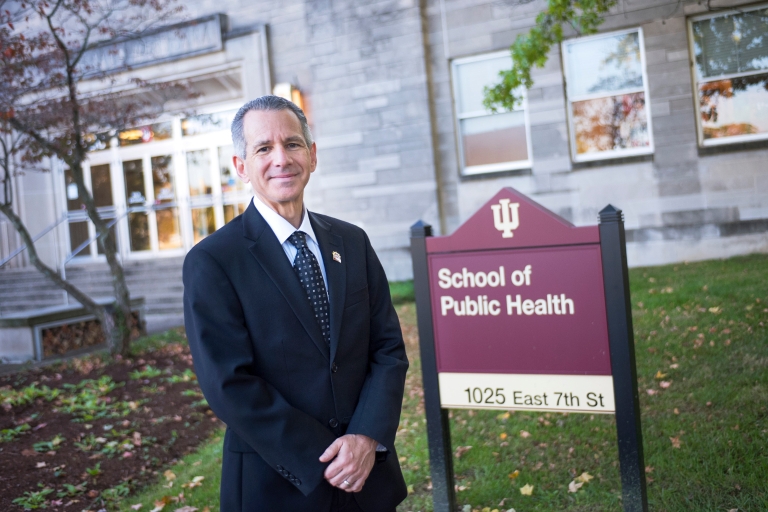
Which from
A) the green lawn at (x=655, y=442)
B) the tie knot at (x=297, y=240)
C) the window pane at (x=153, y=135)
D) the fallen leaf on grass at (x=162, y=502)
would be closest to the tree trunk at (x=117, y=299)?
the green lawn at (x=655, y=442)

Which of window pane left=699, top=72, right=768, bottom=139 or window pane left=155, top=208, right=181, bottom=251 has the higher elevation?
window pane left=699, top=72, right=768, bottom=139

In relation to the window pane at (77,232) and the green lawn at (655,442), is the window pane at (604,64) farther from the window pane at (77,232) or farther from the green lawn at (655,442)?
the window pane at (77,232)

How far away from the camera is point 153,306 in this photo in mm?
12031

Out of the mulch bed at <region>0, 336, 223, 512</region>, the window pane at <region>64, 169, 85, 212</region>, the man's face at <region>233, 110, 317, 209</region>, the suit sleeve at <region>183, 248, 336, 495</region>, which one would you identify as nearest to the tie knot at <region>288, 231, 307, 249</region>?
the man's face at <region>233, 110, 317, 209</region>

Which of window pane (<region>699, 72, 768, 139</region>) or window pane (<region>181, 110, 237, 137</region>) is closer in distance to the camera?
window pane (<region>699, 72, 768, 139</region>)

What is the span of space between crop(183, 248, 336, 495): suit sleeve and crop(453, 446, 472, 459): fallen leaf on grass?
2.62 meters

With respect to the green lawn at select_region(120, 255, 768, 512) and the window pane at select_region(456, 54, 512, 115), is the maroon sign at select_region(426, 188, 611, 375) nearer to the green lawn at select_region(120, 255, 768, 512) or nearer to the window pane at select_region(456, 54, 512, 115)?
the green lawn at select_region(120, 255, 768, 512)

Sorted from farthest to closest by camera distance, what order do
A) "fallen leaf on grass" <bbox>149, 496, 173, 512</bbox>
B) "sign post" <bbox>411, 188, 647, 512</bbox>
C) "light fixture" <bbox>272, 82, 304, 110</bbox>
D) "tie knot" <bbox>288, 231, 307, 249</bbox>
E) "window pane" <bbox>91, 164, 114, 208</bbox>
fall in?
"window pane" <bbox>91, 164, 114, 208</bbox>, "light fixture" <bbox>272, 82, 304, 110</bbox>, "fallen leaf on grass" <bbox>149, 496, 173, 512</bbox>, "sign post" <bbox>411, 188, 647, 512</bbox>, "tie knot" <bbox>288, 231, 307, 249</bbox>

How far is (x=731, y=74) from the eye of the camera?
31.0ft

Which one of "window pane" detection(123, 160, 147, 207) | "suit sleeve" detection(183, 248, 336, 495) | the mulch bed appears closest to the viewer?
"suit sleeve" detection(183, 248, 336, 495)

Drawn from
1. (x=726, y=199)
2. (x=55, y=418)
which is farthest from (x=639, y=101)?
(x=55, y=418)

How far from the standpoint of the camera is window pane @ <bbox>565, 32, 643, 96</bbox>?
32.5 feet

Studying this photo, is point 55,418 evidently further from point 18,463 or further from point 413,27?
point 413,27

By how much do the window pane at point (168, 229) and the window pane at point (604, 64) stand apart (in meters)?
8.36
